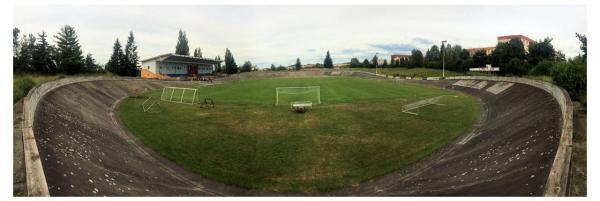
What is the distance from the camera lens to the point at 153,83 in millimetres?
48656

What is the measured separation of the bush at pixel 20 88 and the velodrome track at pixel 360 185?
124 centimetres

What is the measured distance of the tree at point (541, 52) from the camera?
6026 centimetres

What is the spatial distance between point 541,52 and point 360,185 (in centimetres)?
6626

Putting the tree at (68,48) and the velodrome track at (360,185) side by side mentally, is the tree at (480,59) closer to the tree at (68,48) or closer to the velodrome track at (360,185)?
the velodrome track at (360,185)

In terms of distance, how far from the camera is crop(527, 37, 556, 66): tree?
2373 inches

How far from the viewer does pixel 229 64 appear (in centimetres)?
9506

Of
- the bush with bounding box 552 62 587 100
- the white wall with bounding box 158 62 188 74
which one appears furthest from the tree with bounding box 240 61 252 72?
the bush with bounding box 552 62 587 100

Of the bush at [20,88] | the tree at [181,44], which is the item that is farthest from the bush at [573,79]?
the tree at [181,44]

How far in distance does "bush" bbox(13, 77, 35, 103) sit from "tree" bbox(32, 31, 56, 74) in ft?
105

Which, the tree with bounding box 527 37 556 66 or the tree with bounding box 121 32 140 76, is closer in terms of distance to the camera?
the tree with bounding box 527 37 556 66

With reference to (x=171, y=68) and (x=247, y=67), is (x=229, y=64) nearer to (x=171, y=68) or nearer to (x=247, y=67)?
(x=247, y=67)

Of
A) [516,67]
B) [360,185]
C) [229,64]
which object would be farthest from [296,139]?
[229,64]

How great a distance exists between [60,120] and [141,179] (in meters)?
7.40

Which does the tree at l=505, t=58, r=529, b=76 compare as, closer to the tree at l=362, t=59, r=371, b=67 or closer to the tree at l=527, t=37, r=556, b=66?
the tree at l=527, t=37, r=556, b=66
